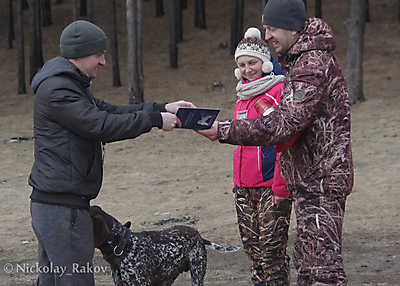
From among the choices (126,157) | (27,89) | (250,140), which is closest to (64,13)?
(27,89)

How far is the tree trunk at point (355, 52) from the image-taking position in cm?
1814

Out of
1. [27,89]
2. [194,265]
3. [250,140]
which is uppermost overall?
[250,140]

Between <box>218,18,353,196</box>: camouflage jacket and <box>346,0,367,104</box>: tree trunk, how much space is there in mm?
14657

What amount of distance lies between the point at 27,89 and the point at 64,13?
13.0 meters

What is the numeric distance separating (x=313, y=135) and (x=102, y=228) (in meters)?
1.80

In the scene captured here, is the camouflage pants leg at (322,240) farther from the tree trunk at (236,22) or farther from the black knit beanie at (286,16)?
the tree trunk at (236,22)

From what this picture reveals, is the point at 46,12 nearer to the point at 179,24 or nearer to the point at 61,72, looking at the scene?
the point at 179,24

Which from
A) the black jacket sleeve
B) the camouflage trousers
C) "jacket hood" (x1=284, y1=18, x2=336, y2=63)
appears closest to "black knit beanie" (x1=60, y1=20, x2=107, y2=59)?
the black jacket sleeve

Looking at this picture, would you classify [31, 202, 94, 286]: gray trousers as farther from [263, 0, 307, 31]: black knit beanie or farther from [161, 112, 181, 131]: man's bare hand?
[263, 0, 307, 31]: black knit beanie

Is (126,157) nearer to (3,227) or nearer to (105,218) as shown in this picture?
(3,227)

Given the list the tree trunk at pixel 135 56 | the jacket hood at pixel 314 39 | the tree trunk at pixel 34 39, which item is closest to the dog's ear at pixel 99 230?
the jacket hood at pixel 314 39

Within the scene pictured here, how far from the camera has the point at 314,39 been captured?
3883 mm

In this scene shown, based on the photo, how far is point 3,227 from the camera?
28.9ft

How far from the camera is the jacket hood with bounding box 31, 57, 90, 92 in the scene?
4.06m
